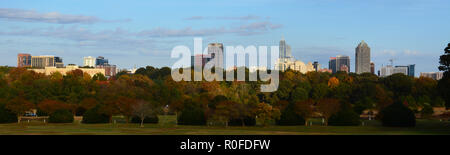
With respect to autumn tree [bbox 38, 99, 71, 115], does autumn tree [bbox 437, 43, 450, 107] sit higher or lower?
higher

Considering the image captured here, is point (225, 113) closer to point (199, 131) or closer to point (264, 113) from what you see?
point (264, 113)

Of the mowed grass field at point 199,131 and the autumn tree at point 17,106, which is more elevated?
the autumn tree at point 17,106

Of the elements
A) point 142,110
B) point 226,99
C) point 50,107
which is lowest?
point 50,107

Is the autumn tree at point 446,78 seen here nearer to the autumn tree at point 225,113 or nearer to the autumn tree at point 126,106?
the autumn tree at point 225,113

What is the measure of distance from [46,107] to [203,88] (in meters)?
39.8

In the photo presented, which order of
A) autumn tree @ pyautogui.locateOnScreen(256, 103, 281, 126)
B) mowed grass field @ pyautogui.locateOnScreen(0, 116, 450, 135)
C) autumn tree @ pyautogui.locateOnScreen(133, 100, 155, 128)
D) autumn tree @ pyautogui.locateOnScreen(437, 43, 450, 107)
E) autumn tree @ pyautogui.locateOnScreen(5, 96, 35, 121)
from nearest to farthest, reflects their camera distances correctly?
mowed grass field @ pyautogui.locateOnScreen(0, 116, 450, 135) < autumn tree @ pyautogui.locateOnScreen(437, 43, 450, 107) < autumn tree @ pyautogui.locateOnScreen(256, 103, 281, 126) < autumn tree @ pyautogui.locateOnScreen(133, 100, 155, 128) < autumn tree @ pyautogui.locateOnScreen(5, 96, 35, 121)

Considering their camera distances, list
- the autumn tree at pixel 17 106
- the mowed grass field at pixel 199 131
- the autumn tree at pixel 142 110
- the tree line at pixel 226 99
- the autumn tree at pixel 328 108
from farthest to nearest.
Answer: the autumn tree at pixel 17 106, the autumn tree at pixel 328 108, the tree line at pixel 226 99, the autumn tree at pixel 142 110, the mowed grass field at pixel 199 131

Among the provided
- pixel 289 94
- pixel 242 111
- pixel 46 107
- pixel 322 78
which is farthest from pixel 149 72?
pixel 242 111

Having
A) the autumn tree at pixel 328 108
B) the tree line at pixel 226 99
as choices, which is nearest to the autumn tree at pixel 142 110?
the tree line at pixel 226 99

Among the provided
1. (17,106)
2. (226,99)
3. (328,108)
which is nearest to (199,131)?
(226,99)

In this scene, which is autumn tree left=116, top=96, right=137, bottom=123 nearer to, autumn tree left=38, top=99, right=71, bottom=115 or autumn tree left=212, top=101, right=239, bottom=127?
autumn tree left=212, top=101, right=239, bottom=127

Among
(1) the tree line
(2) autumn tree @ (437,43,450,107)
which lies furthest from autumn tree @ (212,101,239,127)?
(2) autumn tree @ (437,43,450,107)
